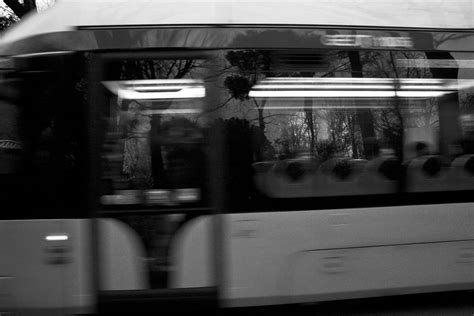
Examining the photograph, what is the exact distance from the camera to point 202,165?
4.93 metres

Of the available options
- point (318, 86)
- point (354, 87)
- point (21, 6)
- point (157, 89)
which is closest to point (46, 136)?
point (157, 89)

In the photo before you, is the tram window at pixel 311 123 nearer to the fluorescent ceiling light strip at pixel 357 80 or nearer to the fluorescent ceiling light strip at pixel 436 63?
the fluorescent ceiling light strip at pixel 357 80

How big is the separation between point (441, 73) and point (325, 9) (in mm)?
1328

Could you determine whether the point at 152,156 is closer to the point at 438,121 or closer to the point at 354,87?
the point at 354,87

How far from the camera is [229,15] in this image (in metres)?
5.02

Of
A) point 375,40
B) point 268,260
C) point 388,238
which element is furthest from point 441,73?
point 268,260

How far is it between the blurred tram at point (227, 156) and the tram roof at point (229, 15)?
0.6 inches

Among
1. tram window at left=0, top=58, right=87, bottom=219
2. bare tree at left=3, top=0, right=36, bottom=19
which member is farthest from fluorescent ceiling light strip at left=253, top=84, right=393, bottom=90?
bare tree at left=3, top=0, right=36, bottom=19

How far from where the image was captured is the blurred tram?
479 centimetres

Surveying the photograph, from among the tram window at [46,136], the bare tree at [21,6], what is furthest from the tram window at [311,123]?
the bare tree at [21,6]

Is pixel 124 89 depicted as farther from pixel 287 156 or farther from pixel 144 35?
pixel 287 156

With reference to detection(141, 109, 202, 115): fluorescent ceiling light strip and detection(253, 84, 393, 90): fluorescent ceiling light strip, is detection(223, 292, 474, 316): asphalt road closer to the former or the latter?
detection(141, 109, 202, 115): fluorescent ceiling light strip

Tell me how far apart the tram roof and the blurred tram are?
15 millimetres

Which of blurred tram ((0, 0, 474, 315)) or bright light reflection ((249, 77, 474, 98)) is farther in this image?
bright light reflection ((249, 77, 474, 98))
